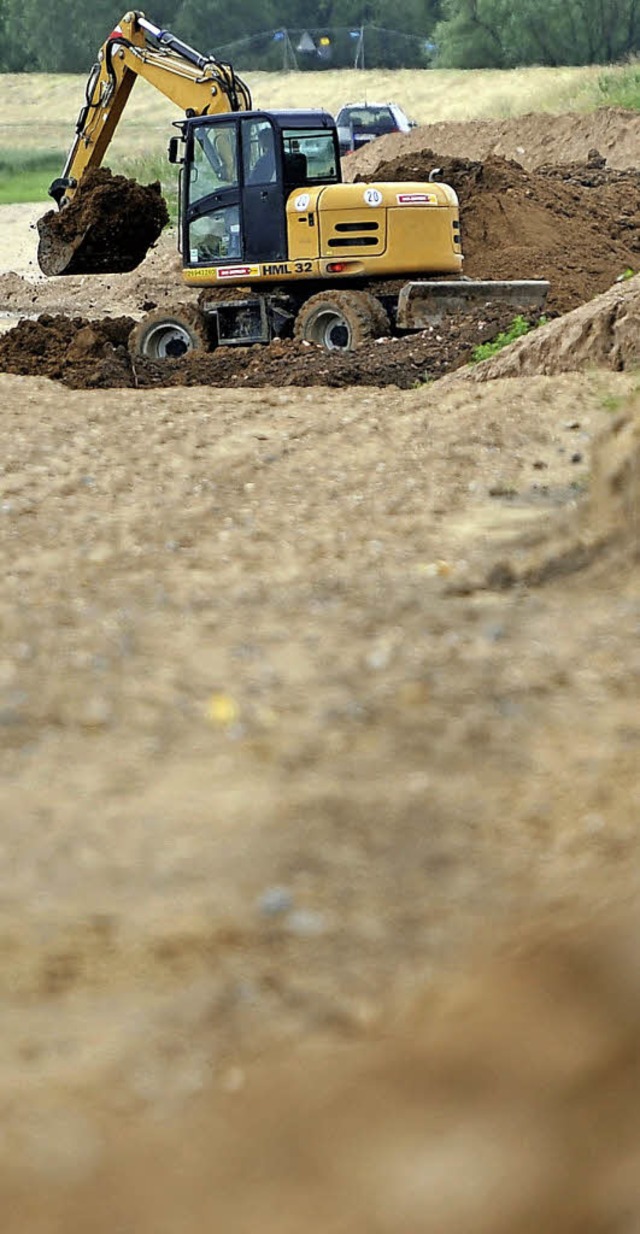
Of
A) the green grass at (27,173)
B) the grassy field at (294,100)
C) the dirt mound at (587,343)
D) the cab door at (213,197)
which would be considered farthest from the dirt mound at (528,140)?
the dirt mound at (587,343)

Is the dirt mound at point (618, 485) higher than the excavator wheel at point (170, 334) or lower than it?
lower

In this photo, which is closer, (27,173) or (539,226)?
(539,226)

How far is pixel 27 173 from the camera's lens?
44.6m

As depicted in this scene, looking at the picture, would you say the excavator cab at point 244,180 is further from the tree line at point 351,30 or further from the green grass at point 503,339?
the tree line at point 351,30

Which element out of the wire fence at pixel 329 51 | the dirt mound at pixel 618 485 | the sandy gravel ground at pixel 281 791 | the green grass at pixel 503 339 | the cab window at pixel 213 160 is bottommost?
the sandy gravel ground at pixel 281 791

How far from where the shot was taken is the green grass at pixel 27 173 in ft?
130

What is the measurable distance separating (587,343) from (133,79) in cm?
1006

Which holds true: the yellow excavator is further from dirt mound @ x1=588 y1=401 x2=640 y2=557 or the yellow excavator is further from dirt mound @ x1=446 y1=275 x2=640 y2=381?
dirt mound @ x1=588 y1=401 x2=640 y2=557

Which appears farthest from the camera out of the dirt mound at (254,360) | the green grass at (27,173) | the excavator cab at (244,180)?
the green grass at (27,173)

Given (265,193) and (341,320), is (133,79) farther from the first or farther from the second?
(341,320)

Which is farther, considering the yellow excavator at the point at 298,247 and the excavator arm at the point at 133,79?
the excavator arm at the point at 133,79

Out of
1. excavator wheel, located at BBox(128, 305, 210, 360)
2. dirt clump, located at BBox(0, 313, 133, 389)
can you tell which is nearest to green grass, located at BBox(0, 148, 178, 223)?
excavator wheel, located at BBox(128, 305, 210, 360)

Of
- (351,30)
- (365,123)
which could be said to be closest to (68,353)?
(365,123)

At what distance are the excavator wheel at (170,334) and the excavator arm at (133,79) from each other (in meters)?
3.25
